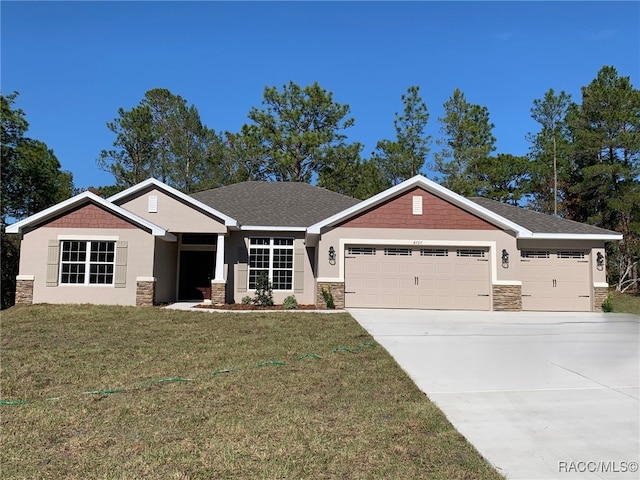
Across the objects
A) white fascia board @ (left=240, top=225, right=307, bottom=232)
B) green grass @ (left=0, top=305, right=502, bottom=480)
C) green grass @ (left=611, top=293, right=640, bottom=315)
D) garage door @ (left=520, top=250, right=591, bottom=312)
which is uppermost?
white fascia board @ (left=240, top=225, right=307, bottom=232)

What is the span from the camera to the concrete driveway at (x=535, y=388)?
400 centimetres

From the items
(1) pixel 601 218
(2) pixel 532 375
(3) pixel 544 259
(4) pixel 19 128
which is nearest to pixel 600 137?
(1) pixel 601 218

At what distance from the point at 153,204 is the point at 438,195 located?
33.5 ft

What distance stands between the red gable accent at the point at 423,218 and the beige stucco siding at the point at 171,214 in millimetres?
5024

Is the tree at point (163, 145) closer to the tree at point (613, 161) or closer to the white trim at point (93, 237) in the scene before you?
the white trim at point (93, 237)

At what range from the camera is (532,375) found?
6.70 meters

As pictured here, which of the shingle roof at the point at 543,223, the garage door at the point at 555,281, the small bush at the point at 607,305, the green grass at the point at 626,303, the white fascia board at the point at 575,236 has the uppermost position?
the shingle roof at the point at 543,223

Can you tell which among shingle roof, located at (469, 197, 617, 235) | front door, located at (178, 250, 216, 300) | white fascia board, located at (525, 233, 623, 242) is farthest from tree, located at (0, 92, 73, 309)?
white fascia board, located at (525, 233, 623, 242)

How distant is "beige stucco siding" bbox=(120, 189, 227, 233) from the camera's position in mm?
16703

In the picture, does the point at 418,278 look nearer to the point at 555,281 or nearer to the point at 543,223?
the point at 555,281

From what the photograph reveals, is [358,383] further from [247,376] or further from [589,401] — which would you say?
[589,401]

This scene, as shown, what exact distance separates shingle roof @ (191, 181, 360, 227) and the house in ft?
3.98

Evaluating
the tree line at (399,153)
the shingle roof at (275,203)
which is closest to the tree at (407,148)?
the tree line at (399,153)

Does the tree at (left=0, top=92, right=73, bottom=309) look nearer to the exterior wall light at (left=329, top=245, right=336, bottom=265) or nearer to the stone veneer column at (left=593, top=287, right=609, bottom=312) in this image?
the exterior wall light at (left=329, top=245, right=336, bottom=265)
